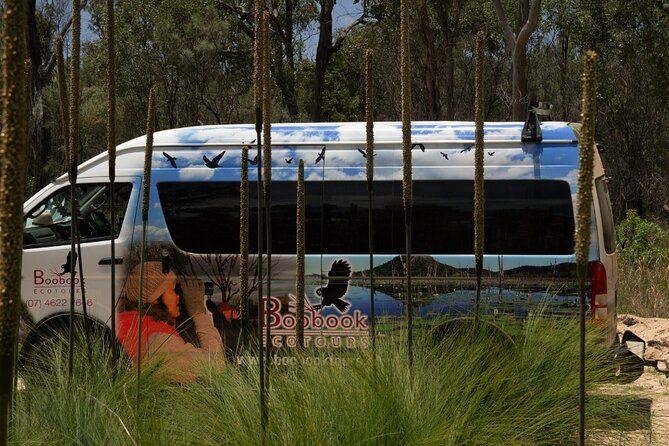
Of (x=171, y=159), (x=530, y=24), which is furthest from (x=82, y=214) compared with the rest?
(x=530, y=24)

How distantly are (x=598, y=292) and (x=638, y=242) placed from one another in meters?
8.75

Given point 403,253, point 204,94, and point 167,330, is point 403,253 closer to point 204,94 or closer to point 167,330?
point 167,330

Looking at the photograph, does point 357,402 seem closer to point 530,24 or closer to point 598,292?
point 598,292

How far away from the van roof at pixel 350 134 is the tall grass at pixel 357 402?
7.96ft

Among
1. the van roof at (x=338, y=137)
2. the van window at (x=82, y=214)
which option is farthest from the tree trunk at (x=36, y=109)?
the van roof at (x=338, y=137)

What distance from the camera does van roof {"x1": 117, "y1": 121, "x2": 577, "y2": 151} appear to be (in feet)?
24.4

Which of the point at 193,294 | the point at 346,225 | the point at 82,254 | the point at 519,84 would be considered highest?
the point at 519,84

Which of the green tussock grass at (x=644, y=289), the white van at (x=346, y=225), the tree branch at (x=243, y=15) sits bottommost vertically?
the green tussock grass at (x=644, y=289)

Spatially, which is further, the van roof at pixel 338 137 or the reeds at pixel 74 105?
the van roof at pixel 338 137

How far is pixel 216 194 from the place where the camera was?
768 cm

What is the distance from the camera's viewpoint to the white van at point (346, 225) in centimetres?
719

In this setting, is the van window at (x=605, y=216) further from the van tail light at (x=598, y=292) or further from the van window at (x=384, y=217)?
the van window at (x=384, y=217)

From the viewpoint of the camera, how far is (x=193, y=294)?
7.64 metres

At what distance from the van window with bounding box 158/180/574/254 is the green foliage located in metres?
7.86
